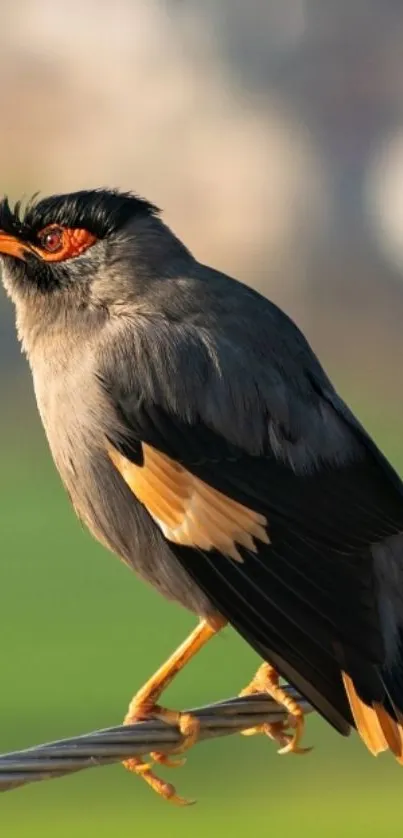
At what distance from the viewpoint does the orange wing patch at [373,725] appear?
2.83m

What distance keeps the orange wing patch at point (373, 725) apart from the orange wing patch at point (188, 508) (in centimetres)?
31

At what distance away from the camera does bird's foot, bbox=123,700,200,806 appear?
2.92 metres

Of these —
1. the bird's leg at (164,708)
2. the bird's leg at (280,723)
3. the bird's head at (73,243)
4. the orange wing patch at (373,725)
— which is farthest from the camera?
the bird's head at (73,243)

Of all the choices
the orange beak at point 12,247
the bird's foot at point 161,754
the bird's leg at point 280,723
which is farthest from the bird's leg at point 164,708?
the orange beak at point 12,247

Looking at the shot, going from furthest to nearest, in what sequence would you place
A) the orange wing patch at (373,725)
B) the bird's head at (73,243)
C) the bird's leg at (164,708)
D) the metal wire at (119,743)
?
1. the bird's head at (73,243)
2. the bird's leg at (164,708)
3. the orange wing patch at (373,725)
4. the metal wire at (119,743)

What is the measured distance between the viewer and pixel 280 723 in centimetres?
324

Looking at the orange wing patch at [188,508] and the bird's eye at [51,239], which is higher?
the bird's eye at [51,239]

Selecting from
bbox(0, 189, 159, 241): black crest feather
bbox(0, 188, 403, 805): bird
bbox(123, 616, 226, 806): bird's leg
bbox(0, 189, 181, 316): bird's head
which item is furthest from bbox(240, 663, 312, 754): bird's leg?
bbox(0, 189, 159, 241): black crest feather

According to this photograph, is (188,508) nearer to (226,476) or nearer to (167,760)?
(226,476)

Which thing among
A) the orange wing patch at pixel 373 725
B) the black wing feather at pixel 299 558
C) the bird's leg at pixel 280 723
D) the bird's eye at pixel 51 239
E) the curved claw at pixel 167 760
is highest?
the bird's eye at pixel 51 239

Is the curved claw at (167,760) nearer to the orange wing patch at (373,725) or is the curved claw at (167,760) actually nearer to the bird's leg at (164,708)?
the bird's leg at (164,708)

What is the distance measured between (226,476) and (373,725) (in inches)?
20.4

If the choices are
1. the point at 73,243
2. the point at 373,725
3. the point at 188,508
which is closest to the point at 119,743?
the point at 373,725

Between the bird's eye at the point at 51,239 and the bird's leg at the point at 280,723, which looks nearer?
the bird's leg at the point at 280,723
